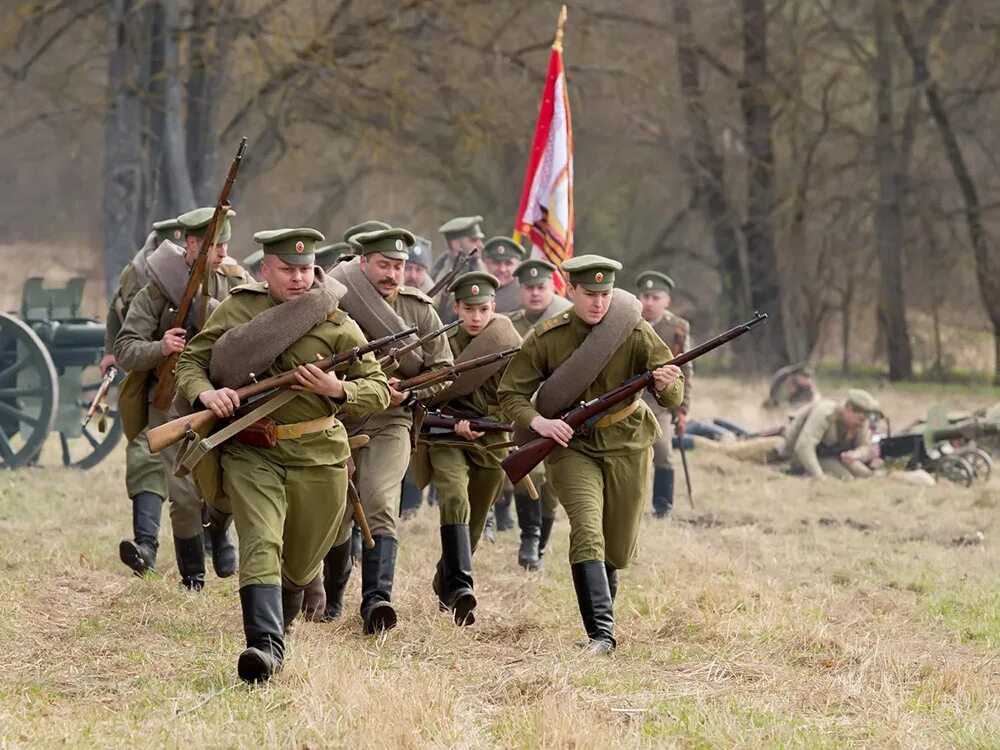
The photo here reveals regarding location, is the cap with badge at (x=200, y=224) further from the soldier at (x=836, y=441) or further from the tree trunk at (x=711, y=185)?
the tree trunk at (x=711, y=185)

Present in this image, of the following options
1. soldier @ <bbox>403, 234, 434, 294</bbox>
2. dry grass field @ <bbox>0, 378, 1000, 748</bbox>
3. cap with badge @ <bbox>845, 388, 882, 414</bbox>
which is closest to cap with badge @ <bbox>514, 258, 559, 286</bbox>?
soldier @ <bbox>403, 234, 434, 294</bbox>

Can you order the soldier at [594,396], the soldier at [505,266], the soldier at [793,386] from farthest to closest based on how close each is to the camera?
the soldier at [793,386] < the soldier at [505,266] < the soldier at [594,396]

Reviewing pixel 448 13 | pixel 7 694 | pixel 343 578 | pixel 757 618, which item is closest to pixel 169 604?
pixel 343 578

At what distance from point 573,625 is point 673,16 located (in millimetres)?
21620

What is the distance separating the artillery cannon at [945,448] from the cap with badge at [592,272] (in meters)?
8.43

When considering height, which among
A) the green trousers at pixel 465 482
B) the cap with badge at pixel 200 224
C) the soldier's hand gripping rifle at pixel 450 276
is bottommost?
the green trousers at pixel 465 482

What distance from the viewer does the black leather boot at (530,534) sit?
34.3 feet

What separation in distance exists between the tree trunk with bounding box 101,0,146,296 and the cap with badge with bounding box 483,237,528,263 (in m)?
8.86

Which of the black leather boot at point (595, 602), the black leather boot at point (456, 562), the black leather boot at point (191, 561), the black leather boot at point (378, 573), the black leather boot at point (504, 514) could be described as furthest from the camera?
the black leather boot at point (504, 514)

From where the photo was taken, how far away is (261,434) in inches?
277

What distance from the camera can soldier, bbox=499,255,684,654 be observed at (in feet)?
25.8

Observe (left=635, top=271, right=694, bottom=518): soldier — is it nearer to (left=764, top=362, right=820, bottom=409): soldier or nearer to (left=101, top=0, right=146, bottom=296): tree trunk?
(left=764, top=362, right=820, bottom=409): soldier

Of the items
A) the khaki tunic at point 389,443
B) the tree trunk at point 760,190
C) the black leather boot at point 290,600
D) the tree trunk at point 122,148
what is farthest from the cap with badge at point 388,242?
the tree trunk at point 760,190

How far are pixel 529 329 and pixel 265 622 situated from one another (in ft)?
13.4
